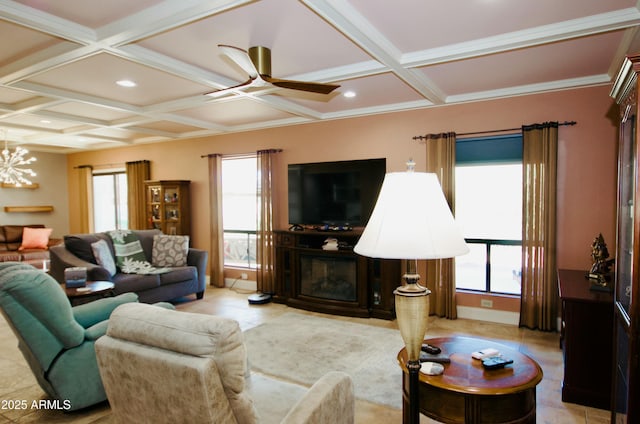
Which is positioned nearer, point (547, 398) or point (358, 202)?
point (547, 398)

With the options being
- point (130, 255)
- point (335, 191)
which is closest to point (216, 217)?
point (130, 255)

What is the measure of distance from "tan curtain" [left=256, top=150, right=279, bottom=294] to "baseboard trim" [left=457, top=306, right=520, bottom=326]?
2.71 meters

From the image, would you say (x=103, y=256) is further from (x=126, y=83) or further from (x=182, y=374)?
(x=182, y=374)

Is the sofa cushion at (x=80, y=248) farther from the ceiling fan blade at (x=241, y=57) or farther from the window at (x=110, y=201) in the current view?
the ceiling fan blade at (x=241, y=57)

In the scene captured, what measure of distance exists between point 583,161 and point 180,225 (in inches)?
231

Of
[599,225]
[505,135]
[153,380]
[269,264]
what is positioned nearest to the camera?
[153,380]

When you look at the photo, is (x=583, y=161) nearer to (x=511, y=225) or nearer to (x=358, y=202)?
(x=511, y=225)

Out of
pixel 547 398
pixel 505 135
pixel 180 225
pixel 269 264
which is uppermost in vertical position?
pixel 505 135

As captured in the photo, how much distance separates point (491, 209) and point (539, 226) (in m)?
0.60


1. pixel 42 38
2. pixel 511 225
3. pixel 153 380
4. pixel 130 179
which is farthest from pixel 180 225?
pixel 153 380

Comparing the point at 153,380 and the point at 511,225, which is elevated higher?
the point at 511,225

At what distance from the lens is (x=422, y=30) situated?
2828 millimetres

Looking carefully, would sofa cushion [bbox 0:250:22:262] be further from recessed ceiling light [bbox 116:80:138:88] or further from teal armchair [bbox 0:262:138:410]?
teal armchair [bbox 0:262:138:410]

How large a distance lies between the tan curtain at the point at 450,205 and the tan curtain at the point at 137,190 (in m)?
5.36
